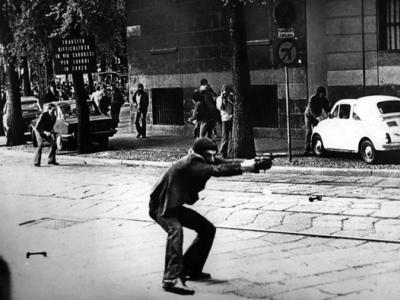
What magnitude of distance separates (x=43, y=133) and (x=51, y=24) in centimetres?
540

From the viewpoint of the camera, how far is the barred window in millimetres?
17859

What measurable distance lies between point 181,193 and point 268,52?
14038mm

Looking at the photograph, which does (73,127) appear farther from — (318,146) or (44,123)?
(318,146)

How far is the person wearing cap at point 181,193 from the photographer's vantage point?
21.4ft

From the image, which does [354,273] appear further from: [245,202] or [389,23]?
[389,23]

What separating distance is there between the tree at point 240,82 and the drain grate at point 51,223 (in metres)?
6.02

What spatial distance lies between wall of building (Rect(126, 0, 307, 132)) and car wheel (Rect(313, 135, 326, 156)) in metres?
3.12

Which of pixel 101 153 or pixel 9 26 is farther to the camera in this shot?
pixel 9 26

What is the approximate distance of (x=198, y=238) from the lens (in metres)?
7.04

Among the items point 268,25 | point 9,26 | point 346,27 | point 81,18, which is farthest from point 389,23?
point 9,26

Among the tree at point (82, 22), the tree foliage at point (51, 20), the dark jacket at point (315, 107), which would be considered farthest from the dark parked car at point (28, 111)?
the dark jacket at point (315, 107)

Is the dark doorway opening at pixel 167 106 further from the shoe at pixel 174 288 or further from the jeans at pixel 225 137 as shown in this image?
the shoe at pixel 174 288

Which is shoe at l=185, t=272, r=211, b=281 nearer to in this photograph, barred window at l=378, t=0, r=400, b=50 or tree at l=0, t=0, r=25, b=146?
barred window at l=378, t=0, r=400, b=50

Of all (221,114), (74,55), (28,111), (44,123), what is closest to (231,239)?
(221,114)
